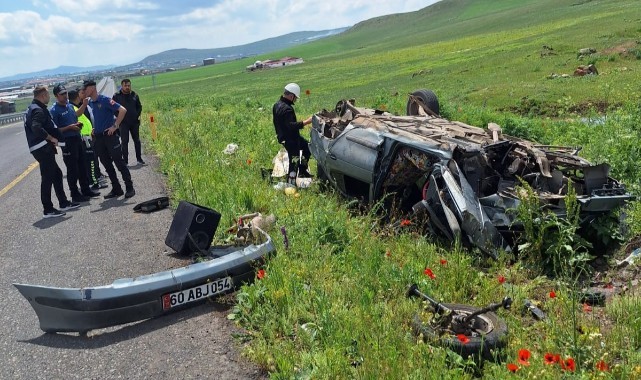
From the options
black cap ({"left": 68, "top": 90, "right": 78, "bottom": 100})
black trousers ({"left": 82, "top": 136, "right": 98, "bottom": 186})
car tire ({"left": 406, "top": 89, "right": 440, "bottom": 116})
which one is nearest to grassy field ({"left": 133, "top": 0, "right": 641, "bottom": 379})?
black trousers ({"left": 82, "top": 136, "right": 98, "bottom": 186})

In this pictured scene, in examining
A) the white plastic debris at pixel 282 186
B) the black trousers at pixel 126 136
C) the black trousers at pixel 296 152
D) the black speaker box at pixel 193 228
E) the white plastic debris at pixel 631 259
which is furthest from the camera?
the black trousers at pixel 126 136

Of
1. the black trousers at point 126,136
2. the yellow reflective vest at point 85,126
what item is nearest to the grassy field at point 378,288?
the black trousers at point 126,136

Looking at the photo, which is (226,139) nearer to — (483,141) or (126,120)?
(126,120)

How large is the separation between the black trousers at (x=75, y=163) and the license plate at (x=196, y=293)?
5.10 metres

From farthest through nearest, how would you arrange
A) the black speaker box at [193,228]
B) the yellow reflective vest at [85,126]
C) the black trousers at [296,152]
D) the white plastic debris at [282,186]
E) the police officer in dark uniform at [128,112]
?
1. the police officer in dark uniform at [128,112]
2. the yellow reflective vest at [85,126]
3. the black trousers at [296,152]
4. the white plastic debris at [282,186]
5. the black speaker box at [193,228]

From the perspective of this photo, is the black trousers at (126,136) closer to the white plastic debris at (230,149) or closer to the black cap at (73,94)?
the black cap at (73,94)

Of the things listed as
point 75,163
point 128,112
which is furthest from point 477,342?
point 128,112

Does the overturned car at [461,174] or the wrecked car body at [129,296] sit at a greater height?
the overturned car at [461,174]

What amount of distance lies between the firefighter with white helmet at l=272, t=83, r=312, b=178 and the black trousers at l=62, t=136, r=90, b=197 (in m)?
3.25

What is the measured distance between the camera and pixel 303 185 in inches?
314

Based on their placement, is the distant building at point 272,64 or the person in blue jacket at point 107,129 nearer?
the person in blue jacket at point 107,129

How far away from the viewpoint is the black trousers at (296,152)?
8648mm

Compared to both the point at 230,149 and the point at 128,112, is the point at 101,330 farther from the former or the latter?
the point at 128,112

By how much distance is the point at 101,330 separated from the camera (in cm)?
410
